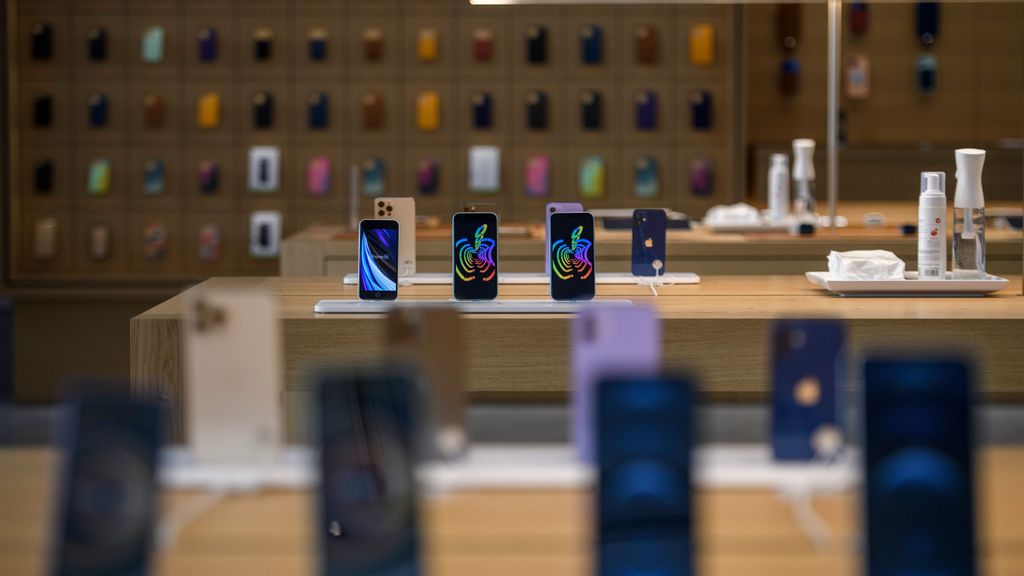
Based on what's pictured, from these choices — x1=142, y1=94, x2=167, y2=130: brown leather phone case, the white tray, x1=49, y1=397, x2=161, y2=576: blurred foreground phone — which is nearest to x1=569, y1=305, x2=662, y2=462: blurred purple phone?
x1=49, y1=397, x2=161, y2=576: blurred foreground phone

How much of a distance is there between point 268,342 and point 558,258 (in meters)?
1.72

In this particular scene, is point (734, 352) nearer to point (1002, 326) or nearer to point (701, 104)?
point (1002, 326)

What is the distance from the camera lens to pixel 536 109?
7695 millimetres

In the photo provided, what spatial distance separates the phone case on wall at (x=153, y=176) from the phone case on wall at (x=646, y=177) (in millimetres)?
2513

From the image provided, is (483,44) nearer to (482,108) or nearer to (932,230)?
(482,108)

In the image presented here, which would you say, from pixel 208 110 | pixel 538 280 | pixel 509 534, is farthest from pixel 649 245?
pixel 208 110

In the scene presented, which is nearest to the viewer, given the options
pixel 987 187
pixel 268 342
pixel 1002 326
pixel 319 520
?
pixel 319 520

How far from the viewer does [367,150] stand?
777cm

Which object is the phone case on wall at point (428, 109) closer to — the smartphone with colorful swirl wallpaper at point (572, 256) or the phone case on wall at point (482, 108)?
the phone case on wall at point (482, 108)

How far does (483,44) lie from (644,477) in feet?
21.3

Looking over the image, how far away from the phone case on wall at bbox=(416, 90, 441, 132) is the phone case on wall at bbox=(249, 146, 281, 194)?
78 cm

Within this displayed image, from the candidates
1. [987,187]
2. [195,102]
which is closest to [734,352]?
[195,102]

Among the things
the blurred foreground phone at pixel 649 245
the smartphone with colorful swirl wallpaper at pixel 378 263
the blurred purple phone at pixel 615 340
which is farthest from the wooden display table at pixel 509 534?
the blurred foreground phone at pixel 649 245

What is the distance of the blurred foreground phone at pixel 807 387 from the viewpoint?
165 cm
